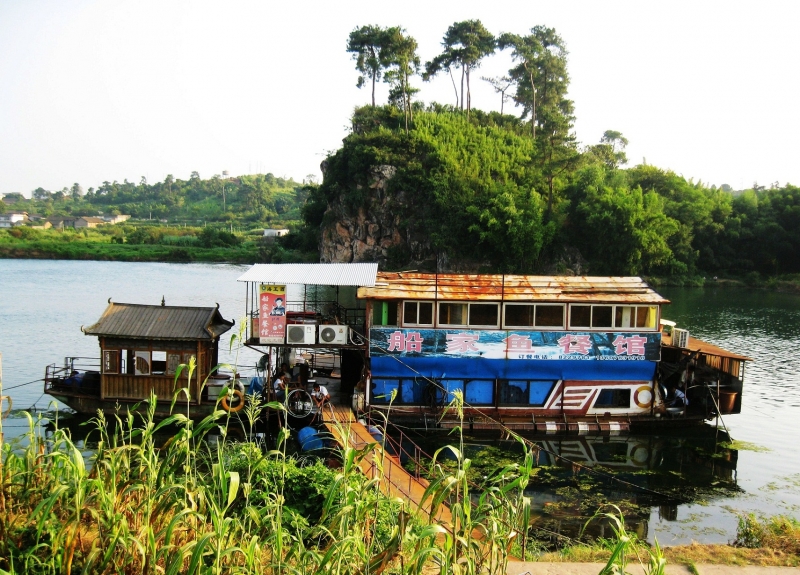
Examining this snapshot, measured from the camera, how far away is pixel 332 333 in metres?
20.5

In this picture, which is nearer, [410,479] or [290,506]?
[290,506]

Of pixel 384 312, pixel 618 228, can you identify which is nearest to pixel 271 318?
pixel 384 312

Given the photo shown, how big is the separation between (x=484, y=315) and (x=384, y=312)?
308 centimetres

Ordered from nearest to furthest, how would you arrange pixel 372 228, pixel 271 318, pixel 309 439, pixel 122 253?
1. pixel 309 439
2. pixel 271 318
3. pixel 372 228
4. pixel 122 253

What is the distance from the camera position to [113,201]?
173 meters

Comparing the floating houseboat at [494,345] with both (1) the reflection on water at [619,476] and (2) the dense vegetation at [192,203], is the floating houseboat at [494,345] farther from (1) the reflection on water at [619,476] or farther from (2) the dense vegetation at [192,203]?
(2) the dense vegetation at [192,203]

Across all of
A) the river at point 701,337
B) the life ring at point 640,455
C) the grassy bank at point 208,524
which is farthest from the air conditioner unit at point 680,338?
the grassy bank at point 208,524

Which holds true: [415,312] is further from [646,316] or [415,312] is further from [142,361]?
[142,361]

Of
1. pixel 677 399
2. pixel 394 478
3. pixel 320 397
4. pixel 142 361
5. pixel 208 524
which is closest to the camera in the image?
pixel 208 524

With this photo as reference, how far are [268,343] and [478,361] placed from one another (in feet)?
20.7

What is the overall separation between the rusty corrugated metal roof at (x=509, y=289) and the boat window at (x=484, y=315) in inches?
15.2

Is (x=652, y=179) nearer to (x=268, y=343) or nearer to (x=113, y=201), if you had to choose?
(x=268, y=343)

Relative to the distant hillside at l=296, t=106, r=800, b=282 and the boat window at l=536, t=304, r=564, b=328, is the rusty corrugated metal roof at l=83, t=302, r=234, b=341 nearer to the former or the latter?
the boat window at l=536, t=304, r=564, b=328

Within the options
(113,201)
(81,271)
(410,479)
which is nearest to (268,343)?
(410,479)
